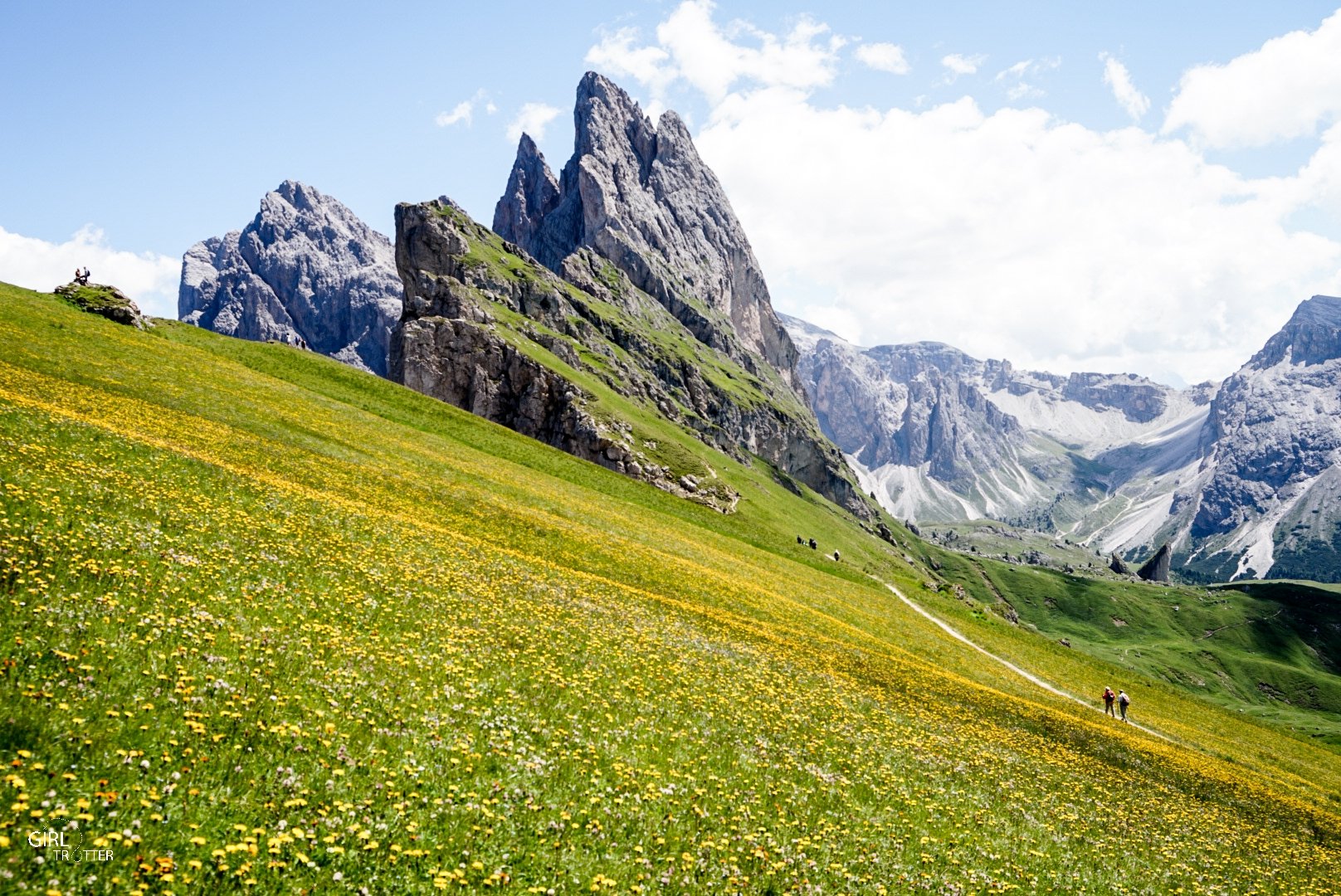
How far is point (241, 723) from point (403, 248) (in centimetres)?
20196

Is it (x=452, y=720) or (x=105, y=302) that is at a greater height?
(x=105, y=302)

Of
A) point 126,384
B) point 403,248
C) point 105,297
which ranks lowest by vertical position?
point 126,384

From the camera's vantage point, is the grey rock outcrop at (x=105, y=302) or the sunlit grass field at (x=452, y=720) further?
the grey rock outcrop at (x=105, y=302)

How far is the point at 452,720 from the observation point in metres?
14.8

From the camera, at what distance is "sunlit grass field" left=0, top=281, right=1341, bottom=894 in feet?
32.6

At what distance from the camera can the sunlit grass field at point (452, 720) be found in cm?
995

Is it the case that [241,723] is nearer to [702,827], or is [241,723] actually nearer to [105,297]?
[702,827]

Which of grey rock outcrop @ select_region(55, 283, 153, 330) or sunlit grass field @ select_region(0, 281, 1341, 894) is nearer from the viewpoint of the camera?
sunlit grass field @ select_region(0, 281, 1341, 894)

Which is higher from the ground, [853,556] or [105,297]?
[105,297]

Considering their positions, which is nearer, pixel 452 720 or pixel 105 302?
pixel 452 720

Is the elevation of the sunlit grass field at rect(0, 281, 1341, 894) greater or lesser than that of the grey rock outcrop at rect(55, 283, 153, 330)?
lesser

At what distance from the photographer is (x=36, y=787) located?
8547 millimetres

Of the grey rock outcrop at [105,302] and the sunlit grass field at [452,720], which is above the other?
the grey rock outcrop at [105,302]

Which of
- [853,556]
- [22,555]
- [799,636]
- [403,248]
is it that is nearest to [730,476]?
[853,556]
